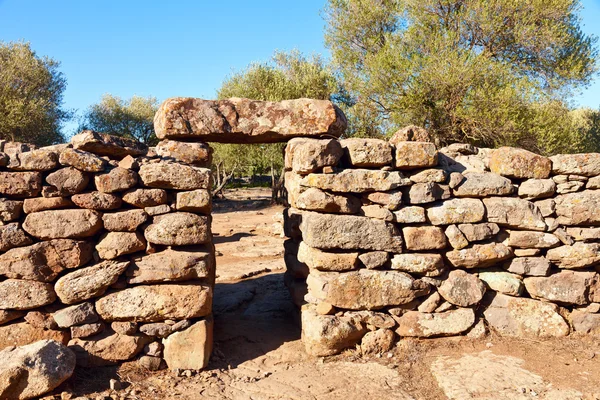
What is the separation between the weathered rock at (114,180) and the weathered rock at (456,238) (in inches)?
138

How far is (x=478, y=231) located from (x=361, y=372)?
207 cm

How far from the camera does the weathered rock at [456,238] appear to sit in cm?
506

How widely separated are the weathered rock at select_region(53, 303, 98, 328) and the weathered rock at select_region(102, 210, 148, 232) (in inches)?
30.6

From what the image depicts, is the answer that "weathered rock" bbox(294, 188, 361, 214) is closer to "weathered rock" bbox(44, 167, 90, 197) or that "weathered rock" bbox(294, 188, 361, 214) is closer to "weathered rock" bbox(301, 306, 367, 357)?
"weathered rock" bbox(301, 306, 367, 357)

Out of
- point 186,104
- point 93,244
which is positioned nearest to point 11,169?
point 93,244

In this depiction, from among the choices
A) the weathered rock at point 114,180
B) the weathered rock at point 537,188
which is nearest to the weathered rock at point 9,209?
the weathered rock at point 114,180

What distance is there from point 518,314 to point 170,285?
3898 millimetres

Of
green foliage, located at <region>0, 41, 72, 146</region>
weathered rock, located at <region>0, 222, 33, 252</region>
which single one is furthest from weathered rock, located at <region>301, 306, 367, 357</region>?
green foliage, located at <region>0, 41, 72, 146</region>

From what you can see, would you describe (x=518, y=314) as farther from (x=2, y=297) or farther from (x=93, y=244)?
(x=2, y=297)

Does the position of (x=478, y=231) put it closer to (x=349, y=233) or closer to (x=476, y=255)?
(x=476, y=255)

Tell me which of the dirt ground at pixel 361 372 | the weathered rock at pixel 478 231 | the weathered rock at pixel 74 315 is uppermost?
the weathered rock at pixel 478 231

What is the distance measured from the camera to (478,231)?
5.09 m

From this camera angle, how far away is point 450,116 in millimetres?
13688

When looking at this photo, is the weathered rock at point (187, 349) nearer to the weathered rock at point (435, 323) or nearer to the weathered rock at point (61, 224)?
the weathered rock at point (61, 224)
